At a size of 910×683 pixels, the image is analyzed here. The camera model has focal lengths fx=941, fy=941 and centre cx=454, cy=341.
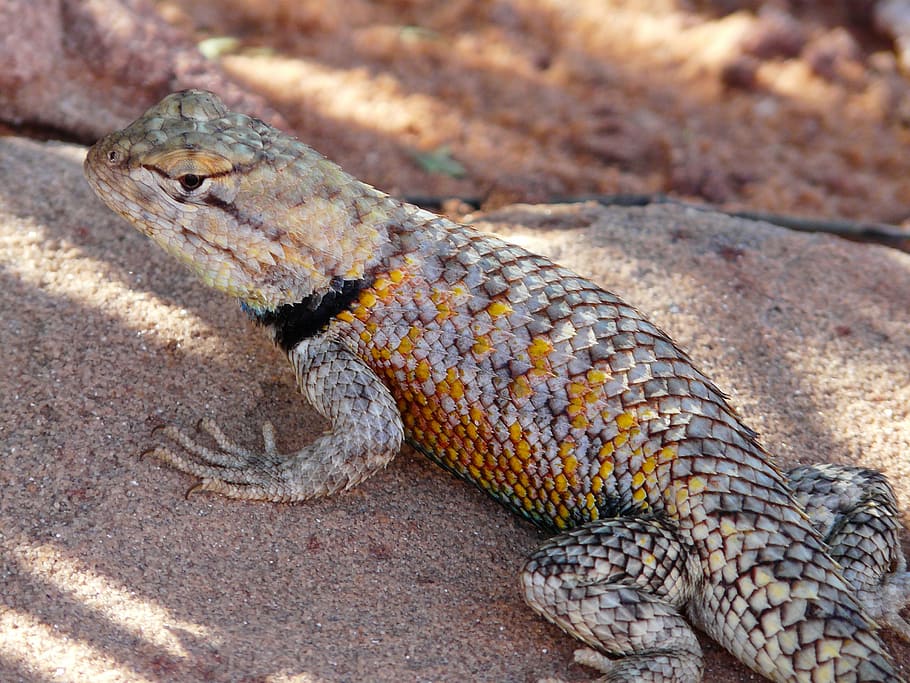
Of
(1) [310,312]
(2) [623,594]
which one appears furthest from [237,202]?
(2) [623,594]

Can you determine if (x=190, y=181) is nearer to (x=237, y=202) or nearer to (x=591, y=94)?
(x=237, y=202)

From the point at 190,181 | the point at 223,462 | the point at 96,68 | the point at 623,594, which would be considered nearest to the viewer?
the point at 623,594

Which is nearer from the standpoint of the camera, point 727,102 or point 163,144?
point 163,144

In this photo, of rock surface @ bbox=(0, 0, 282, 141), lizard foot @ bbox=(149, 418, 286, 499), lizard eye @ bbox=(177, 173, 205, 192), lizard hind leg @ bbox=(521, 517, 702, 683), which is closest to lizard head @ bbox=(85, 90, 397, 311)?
lizard eye @ bbox=(177, 173, 205, 192)

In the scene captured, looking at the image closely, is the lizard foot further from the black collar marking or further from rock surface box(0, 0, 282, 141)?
rock surface box(0, 0, 282, 141)

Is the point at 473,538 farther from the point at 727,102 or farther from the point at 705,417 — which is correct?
the point at 727,102

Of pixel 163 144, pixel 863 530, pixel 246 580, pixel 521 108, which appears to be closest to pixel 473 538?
pixel 246 580
